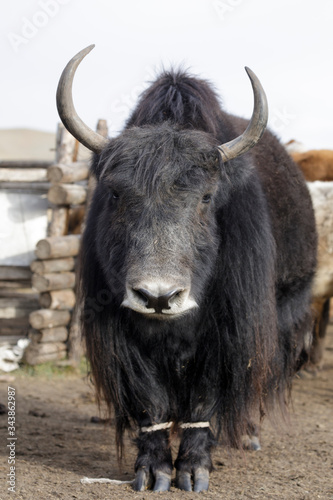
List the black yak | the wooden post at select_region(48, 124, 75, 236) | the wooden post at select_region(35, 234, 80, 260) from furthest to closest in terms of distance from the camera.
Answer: the wooden post at select_region(48, 124, 75, 236) < the wooden post at select_region(35, 234, 80, 260) < the black yak

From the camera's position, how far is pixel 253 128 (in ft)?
11.5

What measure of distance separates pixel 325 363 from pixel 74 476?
16.6 ft

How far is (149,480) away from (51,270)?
3970 mm

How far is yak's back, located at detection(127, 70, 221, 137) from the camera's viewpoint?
3.79 m

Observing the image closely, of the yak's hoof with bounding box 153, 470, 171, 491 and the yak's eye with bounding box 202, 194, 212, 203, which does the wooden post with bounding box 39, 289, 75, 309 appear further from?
the yak's eye with bounding box 202, 194, 212, 203

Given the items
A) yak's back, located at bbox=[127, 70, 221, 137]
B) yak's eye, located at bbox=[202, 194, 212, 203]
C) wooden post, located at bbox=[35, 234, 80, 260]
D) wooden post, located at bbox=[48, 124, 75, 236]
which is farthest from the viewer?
wooden post, located at bbox=[48, 124, 75, 236]

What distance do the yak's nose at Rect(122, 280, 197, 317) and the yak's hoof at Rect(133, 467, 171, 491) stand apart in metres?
1.07

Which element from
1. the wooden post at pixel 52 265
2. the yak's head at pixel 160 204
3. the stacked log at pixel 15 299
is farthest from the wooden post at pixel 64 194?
the yak's head at pixel 160 204

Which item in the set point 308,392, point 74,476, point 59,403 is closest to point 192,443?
point 74,476

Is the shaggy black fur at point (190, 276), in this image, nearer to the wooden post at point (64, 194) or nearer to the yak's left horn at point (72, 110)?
the yak's left horn at point (72, 110)

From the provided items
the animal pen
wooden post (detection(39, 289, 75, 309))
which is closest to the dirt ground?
the animal pen

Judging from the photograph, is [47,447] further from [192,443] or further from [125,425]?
[192,443]

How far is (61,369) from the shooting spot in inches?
285

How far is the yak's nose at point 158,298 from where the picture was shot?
293cm
